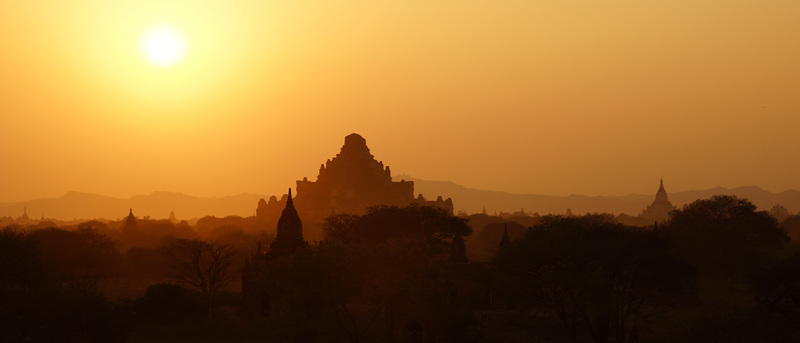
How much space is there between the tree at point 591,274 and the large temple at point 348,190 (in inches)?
4542

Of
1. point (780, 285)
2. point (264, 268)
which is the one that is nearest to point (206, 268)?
point (264, 268)

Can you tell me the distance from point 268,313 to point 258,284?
230cm

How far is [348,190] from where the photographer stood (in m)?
166

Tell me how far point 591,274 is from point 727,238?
4288 centimetres

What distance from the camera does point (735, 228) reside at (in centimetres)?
7519

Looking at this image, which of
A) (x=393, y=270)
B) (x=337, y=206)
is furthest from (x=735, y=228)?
(x=337, y=206)

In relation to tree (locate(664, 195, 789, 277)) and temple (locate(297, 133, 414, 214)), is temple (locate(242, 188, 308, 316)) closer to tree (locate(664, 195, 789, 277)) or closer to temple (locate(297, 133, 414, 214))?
tree (locate(664, 195, 789, 277))

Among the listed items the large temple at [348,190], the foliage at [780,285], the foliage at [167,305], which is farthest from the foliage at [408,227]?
the large temple at [348,190]

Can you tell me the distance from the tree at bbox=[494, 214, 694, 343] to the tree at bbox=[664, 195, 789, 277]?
30.4 meters

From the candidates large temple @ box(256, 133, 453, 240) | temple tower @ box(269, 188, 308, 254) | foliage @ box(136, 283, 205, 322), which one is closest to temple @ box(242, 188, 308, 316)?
temple tower @ box(269, 188, 308, 254)

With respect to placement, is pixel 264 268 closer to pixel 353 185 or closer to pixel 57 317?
pixel 57 317

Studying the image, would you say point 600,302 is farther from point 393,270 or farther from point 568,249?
point 393,270

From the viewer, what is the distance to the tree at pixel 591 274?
121 feet

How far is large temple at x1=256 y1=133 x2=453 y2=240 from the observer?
16275 centimetres
